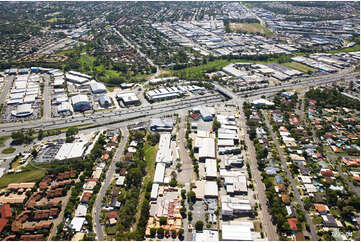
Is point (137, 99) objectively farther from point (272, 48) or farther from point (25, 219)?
point (272, 48)

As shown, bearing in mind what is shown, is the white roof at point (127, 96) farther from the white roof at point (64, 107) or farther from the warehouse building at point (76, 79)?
the warehouse building at point (76, 79)

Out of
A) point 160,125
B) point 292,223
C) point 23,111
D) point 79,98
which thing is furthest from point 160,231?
point 23,111

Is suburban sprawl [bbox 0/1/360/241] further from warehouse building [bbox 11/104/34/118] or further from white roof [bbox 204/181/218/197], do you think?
warehouse building [bbox 11/104/34/118]

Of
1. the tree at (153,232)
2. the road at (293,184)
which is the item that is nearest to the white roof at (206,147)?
the road at (293,184)

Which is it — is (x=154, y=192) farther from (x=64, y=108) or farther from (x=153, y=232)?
(x=64, y=108)

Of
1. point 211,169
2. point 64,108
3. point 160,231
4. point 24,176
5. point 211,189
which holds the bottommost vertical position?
point 160,231

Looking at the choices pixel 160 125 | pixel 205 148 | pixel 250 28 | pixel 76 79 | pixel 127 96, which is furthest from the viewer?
pixel 250 28
